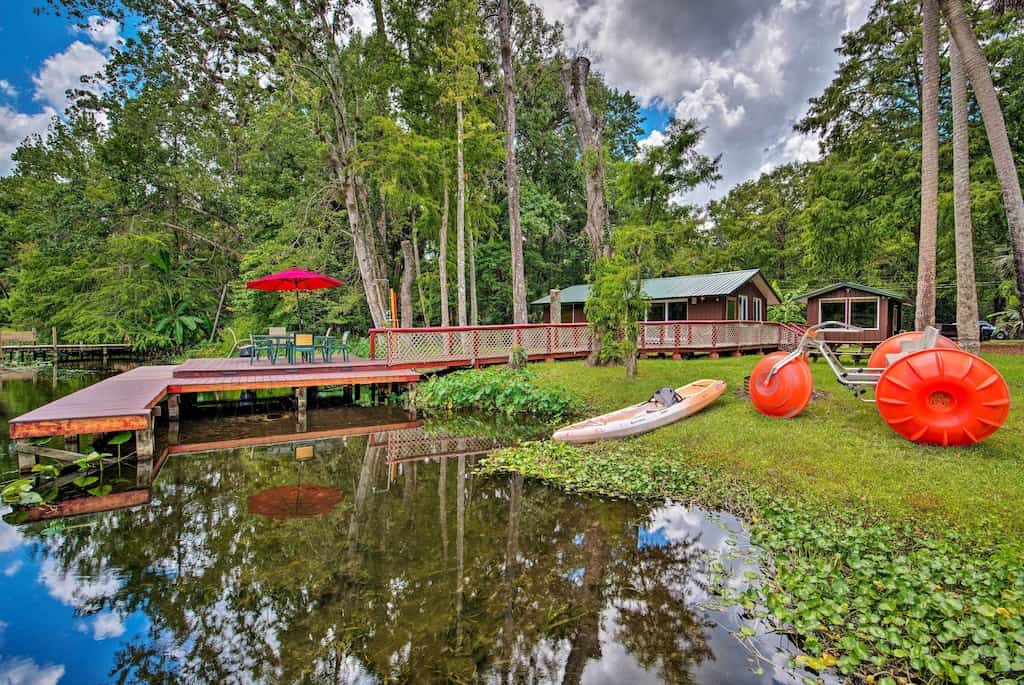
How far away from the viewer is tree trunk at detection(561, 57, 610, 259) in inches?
451

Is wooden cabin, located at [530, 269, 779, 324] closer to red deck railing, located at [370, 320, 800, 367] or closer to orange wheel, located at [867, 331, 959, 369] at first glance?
red deck railing, located at [370, 320, 800, 367]

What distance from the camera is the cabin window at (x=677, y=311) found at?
19359 mm

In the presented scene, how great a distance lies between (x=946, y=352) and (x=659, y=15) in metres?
12.2

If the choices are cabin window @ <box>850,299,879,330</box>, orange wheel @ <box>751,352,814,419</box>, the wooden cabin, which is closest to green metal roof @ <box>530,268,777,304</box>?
the wooden cabin

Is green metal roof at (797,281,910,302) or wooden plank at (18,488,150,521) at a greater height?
green metal roof at (797,281,910,302)

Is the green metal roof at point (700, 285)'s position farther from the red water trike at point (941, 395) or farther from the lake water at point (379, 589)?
the lake water at point (379, 589)

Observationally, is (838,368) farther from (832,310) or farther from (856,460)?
(832,310)

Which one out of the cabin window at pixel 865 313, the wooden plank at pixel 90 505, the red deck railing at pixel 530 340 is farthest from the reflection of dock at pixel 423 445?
the cabin window at pixel 865 313

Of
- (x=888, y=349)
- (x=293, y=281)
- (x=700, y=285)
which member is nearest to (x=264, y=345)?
(x=293, y=281)

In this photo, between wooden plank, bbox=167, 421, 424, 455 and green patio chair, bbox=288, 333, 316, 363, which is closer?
wooden plank, bbox=167, 421, 424, 455

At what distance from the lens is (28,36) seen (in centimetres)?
1656

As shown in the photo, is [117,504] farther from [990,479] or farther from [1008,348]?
[1008,348]

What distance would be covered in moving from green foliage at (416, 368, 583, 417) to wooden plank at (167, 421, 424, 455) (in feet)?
4.28

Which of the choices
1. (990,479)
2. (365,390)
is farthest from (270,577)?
(365,390)
